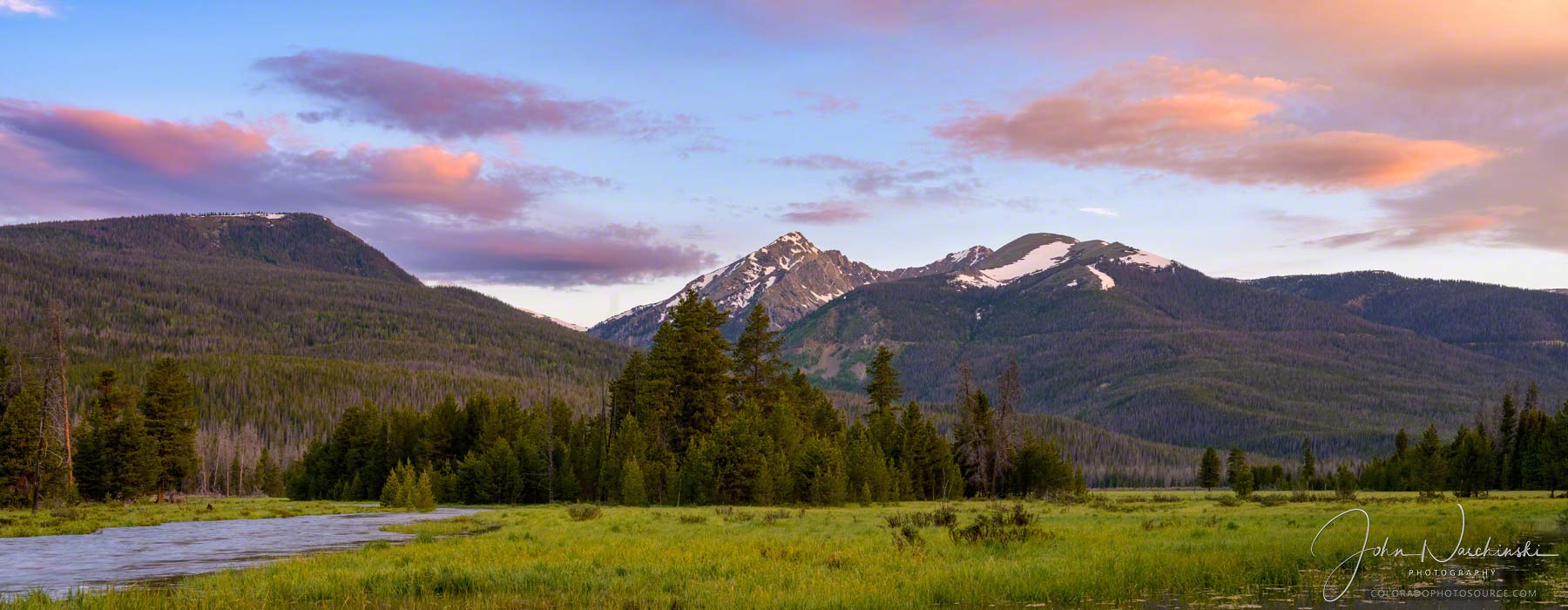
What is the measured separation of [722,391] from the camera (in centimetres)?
7600

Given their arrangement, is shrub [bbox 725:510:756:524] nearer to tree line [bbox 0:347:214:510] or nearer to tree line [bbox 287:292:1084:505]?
tree line [bbox 287:292:1084:505]

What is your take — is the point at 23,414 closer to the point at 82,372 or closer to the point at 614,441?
the point at 614,441

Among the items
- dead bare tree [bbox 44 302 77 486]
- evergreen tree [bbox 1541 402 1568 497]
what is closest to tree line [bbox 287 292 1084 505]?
dead bare tree [bbox 44 302 77 486]

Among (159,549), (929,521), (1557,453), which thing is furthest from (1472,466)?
(159,549)

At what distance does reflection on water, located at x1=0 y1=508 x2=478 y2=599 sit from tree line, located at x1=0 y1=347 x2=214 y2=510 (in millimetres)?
19365

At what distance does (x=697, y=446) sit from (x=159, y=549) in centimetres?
3963

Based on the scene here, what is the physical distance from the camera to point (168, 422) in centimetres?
7950

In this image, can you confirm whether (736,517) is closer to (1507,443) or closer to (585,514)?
(585,514)

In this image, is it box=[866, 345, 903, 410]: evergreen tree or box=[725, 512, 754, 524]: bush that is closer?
box=[725, 512, 754, 524]: bush

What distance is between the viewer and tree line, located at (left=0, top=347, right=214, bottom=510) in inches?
2410

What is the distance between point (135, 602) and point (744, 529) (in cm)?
2260

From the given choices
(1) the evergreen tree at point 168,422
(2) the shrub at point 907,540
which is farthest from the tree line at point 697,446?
(2) the shrub at point 907,540

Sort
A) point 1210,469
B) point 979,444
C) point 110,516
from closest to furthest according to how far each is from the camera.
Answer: point 110,516, point 979,444, point 1210,469
